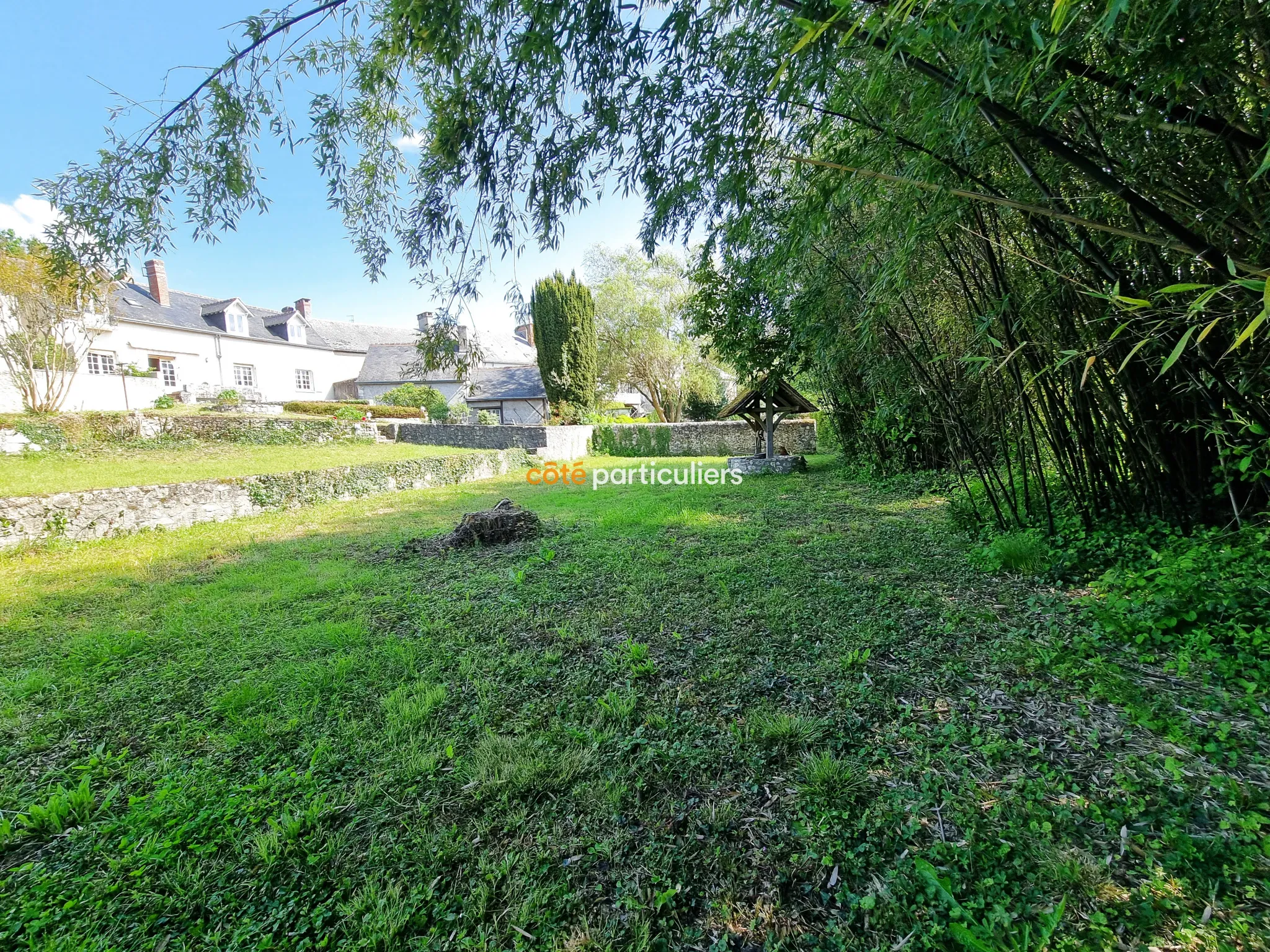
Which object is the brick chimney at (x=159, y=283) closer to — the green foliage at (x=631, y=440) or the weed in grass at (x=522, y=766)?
the green foliage at (x=631, y=440)

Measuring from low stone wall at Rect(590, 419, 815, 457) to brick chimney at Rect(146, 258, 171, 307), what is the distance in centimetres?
1929

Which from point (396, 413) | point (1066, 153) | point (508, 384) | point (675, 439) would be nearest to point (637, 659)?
point (1066, 153)

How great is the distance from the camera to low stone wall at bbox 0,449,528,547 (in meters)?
5.00

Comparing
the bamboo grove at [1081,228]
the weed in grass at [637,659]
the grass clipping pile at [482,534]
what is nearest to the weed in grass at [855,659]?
the weed in grass at [637,659]

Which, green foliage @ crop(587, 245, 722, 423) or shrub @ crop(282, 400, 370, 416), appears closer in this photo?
shrub @ crop(282, 400, 370, 416)

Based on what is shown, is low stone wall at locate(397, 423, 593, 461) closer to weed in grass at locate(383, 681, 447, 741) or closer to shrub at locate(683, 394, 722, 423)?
shrub at locate(683, 394, 722, 423)

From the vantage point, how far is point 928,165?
195cm

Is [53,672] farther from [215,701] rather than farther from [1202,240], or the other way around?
[1202,240]

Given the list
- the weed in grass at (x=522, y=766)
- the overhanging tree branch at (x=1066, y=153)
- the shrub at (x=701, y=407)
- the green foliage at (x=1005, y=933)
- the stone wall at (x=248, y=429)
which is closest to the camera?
the green foliage at (x=1005, y=933)

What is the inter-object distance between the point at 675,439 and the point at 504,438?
191 inches

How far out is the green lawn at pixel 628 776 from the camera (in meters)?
1.27

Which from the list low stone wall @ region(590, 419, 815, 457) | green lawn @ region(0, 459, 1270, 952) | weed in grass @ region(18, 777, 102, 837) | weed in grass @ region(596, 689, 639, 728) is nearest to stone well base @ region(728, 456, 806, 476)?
Answer: low stone wall @ region(590, 419, 815, 457)

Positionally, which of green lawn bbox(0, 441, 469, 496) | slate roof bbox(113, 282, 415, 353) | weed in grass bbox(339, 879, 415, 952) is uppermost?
slate roof bbox(113, 282, 415, 353)

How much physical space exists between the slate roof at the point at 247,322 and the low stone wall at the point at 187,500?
862 cm
